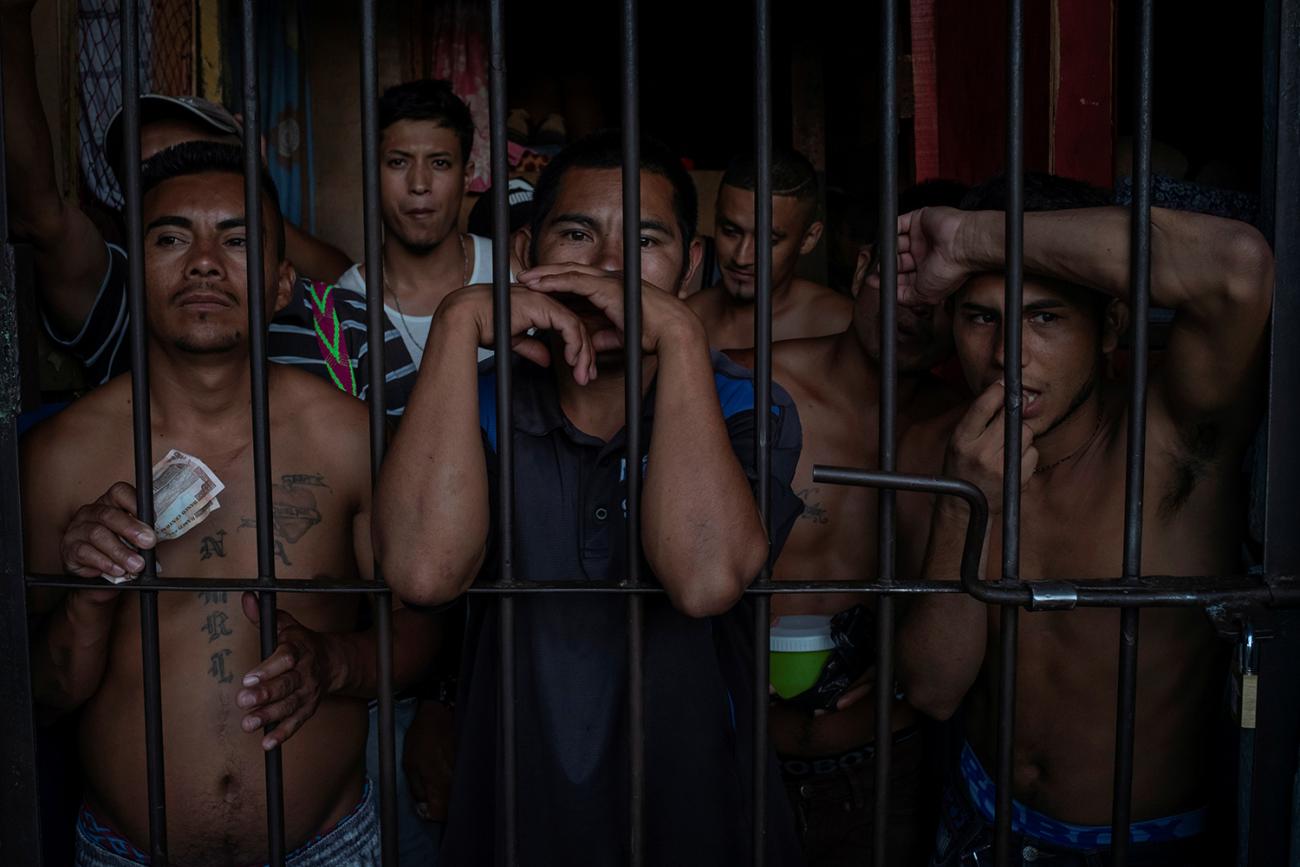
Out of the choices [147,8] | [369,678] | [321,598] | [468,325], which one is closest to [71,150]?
[147,8]

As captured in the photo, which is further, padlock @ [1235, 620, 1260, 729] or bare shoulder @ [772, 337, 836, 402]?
bare shoulder @ [772, 337, 836, 402]

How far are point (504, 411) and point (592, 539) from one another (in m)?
0.31

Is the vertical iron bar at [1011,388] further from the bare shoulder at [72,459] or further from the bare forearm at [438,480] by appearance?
the bare shoulder at [72,459]

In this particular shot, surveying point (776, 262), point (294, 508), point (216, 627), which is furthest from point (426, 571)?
point (776, 262)

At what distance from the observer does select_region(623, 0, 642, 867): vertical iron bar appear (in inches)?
61.8

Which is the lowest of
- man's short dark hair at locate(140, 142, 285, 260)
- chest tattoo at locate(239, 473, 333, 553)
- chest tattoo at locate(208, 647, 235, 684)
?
chest tattoo at locate(208, 647, 235, 684)

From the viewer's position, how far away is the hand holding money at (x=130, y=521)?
1726 millimetres

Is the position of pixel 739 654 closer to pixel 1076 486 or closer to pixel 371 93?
pixel 1076 486

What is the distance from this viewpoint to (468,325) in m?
1.68

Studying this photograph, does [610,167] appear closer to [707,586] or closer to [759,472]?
[759,472]

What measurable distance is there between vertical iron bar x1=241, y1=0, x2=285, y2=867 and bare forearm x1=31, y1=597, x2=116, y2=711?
513 millimetres

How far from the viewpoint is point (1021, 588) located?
5.25 feet

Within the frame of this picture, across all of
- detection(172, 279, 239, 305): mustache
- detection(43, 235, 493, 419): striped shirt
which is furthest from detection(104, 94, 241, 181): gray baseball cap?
detection(172, 279, 239, 305): mustache

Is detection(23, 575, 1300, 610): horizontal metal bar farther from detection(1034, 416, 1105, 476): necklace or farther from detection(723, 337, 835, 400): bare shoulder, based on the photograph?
detection(723, 337, 835, 400): bare shoulder
